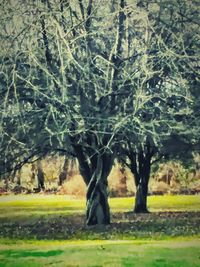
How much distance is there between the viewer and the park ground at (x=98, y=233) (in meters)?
4.89

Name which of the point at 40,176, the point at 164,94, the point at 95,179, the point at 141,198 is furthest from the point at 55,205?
the point at 164,94

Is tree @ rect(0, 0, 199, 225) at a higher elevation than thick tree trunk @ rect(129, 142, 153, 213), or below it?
Result: higher

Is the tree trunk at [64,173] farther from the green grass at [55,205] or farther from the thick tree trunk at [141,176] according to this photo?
the thick tree trunk at [141,176]

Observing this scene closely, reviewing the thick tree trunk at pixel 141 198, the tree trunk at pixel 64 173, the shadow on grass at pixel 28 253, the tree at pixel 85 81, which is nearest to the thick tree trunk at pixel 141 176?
the thick tree trunk at pixel 141 198

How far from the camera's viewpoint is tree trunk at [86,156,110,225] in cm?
516

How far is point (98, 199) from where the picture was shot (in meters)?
5.19

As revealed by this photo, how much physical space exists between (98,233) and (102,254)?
0.81 feet

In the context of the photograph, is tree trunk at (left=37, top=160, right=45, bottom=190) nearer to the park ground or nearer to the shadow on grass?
the park ground

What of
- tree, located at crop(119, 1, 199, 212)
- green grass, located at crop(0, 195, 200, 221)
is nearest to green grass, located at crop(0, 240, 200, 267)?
green grass, located at crop(0, 195, 200, 221)

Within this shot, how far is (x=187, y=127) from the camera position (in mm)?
5184

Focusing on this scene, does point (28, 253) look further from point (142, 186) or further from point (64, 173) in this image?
point (142, 186)

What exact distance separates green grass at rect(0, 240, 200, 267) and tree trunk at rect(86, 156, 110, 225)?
0.78 ft

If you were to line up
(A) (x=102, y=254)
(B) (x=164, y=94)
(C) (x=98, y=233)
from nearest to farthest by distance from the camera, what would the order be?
(A) (x=102, y=254) < (C) (x=98, y=233) < (B) (x=164, y=94)

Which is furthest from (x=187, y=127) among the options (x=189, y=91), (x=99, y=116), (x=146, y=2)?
(x=146, y=2)
